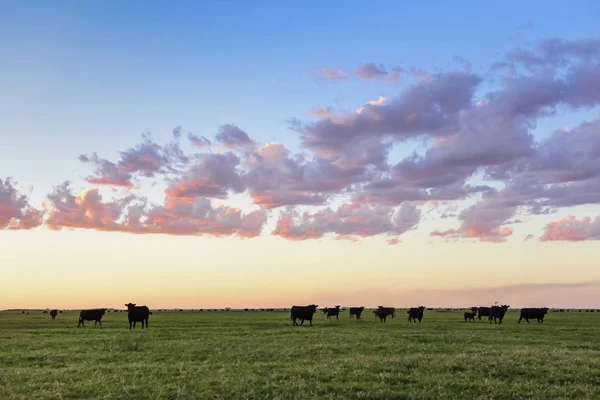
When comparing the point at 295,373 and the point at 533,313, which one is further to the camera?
the point at 533,313

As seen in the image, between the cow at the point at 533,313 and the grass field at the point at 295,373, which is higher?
the grass field at the point at 295,373

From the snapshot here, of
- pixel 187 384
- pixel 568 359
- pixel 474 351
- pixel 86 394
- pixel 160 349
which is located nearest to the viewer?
pixel 86 394

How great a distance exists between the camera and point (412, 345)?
1033 inches

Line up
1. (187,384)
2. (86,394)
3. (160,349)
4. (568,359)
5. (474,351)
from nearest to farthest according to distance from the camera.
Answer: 1. (86,394)
2. (187,384)
3. (568,359)
4. (474,351)
5. (160,349)

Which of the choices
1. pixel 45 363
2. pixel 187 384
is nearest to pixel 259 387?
pixel 187 384

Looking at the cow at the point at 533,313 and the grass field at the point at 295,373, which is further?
the cow at the point at 533,313

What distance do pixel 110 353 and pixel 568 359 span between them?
19.8 metres

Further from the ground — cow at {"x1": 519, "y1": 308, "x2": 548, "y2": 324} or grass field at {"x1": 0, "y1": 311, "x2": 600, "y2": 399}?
grass field at {"x1": 0, "y1": 311, "x2": 600, "y2": 399}

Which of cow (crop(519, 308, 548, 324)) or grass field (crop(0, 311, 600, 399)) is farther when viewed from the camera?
cow (crop(519, 308, 548, 324))

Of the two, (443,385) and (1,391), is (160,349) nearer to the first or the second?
(1,391)

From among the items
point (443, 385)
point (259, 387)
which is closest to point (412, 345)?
point (443, 385)

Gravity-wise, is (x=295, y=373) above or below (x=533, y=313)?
above

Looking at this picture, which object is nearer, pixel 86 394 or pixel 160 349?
pixel 86 394

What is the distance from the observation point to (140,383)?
15.8 meters
